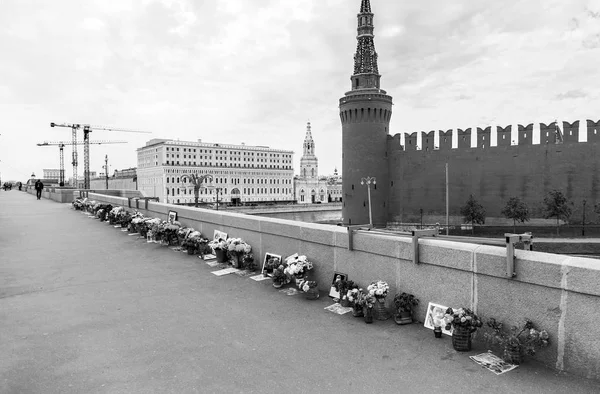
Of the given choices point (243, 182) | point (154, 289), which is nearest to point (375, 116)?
point (154, 289)

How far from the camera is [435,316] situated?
5398mm

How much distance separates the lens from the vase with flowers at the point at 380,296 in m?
5.80

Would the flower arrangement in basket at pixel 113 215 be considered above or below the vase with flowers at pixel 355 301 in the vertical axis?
above

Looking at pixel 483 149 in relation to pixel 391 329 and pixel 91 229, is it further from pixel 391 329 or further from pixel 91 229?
pixel 391 329

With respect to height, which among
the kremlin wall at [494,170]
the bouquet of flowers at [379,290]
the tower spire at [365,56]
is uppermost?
the tower spire at [365,56]

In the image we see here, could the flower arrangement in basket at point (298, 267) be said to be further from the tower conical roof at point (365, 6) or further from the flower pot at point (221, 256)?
the tower conical roof at point (365, 6)

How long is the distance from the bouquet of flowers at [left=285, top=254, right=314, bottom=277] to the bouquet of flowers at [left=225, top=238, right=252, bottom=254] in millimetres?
1933

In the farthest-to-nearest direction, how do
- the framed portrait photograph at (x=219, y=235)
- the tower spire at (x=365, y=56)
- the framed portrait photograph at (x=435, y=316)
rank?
the tower spire at (x=365, y=56)
the framed portrait photograph at (x=219, y=235)
the framed portrait photograph at (x=435, y=316)

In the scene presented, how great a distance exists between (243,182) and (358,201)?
3653 inches

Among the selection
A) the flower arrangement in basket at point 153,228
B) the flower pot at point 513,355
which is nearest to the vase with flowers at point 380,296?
the flower pot at point 513,355

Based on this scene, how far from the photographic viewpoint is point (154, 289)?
25.1 ft

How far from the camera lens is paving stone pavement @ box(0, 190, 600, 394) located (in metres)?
4.09

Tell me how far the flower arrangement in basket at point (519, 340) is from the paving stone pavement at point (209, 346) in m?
0.17

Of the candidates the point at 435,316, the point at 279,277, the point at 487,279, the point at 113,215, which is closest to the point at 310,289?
the point at 279,277
